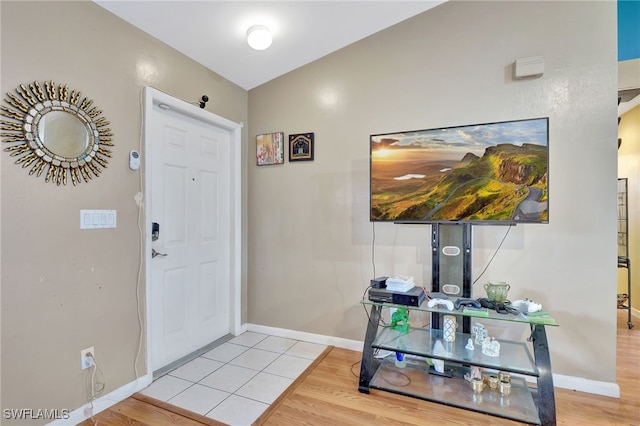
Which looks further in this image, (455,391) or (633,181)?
(633,181)

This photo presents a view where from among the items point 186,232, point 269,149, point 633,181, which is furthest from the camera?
point 633,181

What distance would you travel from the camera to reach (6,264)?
1530 millimetres

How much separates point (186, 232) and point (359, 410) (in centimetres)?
187

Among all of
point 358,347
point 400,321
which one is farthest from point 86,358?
point 400,321

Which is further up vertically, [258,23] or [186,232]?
[258,23]

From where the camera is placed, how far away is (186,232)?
2631 millimetres

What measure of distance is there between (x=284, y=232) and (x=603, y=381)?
261 centimetres

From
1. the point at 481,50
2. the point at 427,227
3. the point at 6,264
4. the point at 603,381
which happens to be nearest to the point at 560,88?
the point at 481,50

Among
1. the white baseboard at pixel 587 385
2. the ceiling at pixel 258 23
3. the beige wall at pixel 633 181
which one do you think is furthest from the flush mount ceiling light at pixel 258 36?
the beige wall at pixel 633 181

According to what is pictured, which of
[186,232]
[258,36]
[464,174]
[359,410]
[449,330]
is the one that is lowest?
Result: [359,410]

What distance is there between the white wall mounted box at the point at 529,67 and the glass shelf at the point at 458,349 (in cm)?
186

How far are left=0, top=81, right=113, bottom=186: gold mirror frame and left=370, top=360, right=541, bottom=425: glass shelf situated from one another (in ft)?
7.53

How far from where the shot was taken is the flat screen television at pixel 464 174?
1924 millimetres

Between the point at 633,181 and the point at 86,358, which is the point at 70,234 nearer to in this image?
the point at 86,358
